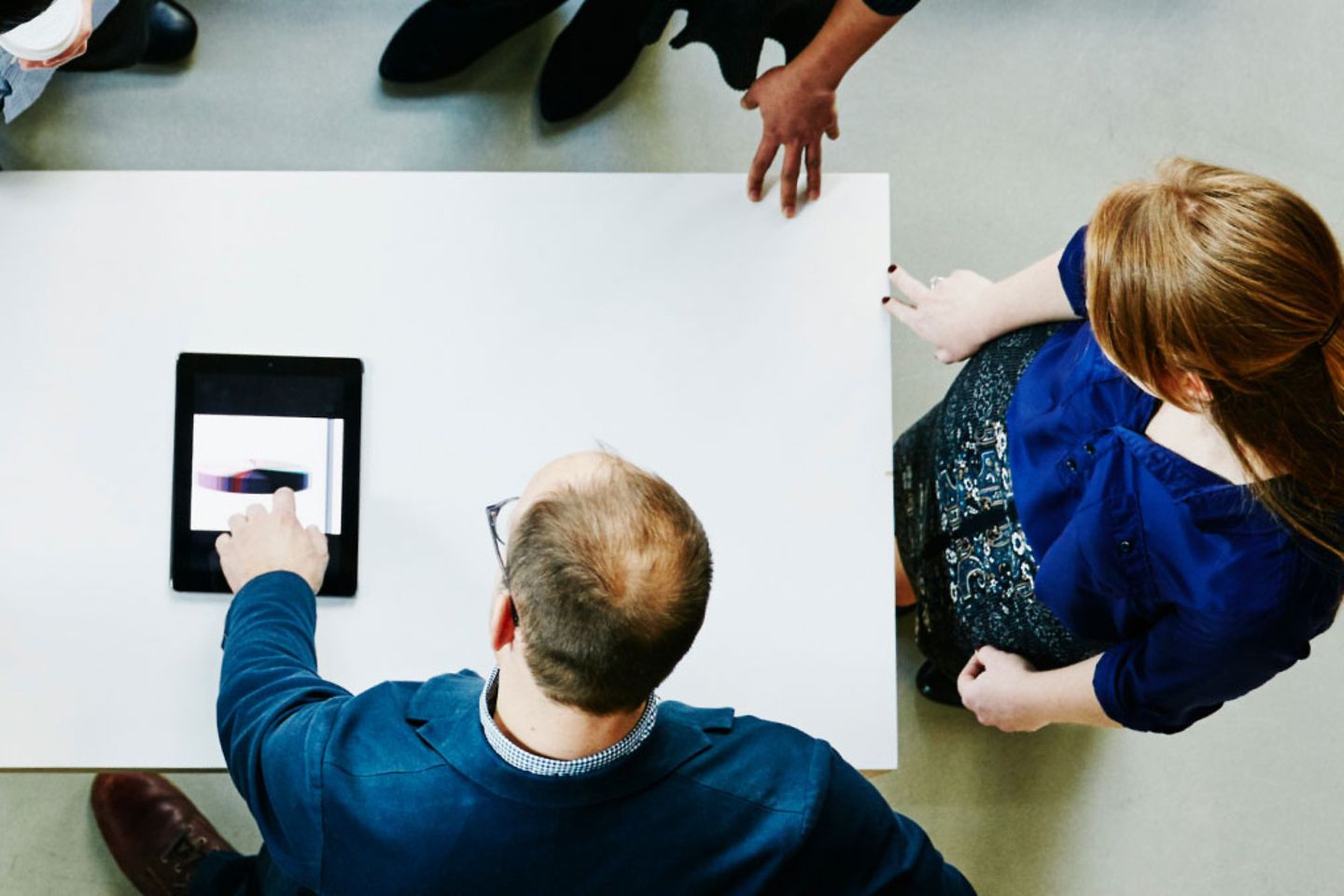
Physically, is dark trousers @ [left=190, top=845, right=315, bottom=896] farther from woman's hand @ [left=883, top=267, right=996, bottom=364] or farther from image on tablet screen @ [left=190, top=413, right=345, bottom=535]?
woman's hand @ [left=883, top=267, right=996, bottom=364]

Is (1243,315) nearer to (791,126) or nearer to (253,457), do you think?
(791,126)

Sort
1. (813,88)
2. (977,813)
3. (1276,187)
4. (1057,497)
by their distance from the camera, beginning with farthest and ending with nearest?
(977,813)
(813,88)
(1057,497)
(1276,187)

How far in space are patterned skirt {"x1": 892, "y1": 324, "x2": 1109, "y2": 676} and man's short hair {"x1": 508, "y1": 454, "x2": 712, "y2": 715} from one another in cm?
48

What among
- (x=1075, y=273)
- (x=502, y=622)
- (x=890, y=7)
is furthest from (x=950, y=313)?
(x=502, y=622)

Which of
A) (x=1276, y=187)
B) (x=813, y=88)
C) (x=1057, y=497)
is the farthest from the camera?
(x=813, y=88)

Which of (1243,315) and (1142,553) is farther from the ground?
(1243,315)

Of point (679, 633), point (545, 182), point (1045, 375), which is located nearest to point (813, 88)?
point (545, 182)

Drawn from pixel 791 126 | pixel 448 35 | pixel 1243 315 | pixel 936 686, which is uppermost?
pixel 448 35

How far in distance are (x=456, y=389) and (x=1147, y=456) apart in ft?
2.40

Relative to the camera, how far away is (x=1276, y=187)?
2.79 feet

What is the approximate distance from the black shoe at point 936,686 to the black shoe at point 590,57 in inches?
45.3

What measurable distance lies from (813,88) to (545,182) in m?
0.35

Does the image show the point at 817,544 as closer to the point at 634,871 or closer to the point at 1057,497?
the point at 1057,497

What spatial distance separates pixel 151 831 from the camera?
5.56 feet
